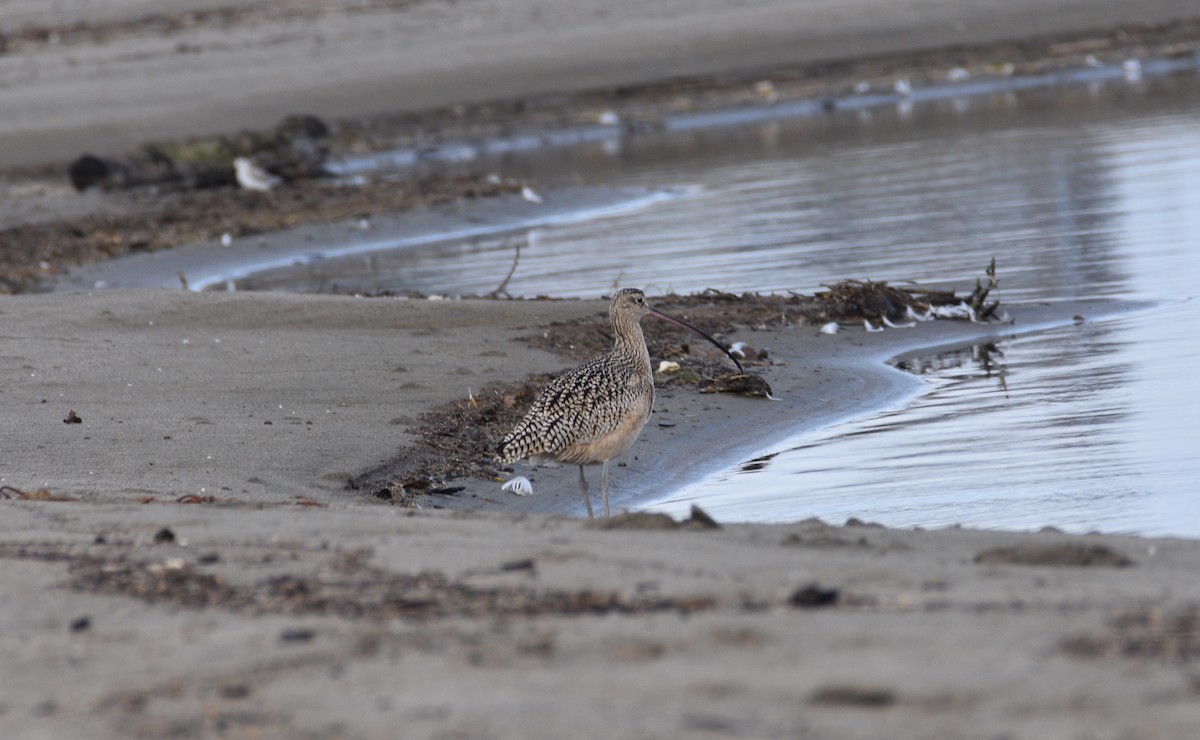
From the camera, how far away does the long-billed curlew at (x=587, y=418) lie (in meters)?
→ 7.17

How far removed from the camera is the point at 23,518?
220 inches

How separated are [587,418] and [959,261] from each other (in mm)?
7280

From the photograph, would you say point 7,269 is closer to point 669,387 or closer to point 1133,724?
Result: point 669,387

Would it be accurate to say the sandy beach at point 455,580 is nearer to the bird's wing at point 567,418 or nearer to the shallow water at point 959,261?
the bird's wing at point 567,418

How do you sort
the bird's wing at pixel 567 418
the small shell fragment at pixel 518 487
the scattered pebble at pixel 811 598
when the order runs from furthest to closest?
the small shell fragment at pixel 518 487, the bird's wing at pixel 567 418, the scattered pebble at pixel 811 598

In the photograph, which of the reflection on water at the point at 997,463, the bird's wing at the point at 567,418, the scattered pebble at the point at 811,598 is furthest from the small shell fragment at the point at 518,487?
the scattered pebble at the point at 811,598

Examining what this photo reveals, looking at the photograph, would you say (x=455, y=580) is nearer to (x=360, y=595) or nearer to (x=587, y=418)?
(x=360, y=595)

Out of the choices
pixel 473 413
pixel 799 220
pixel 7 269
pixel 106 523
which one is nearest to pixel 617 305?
pixel 473 413

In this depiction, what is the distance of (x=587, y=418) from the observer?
720 cm

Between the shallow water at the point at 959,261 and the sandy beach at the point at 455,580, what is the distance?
883 millimetres

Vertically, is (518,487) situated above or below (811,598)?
below

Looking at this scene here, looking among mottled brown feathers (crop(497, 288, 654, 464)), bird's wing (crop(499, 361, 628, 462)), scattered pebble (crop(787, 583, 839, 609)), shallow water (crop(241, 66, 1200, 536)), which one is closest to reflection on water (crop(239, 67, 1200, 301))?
shallow water (crop(241, 66, 1200, 536))

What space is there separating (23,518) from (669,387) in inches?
188

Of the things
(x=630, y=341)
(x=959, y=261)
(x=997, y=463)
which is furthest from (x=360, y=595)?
(x=959, y=261)
